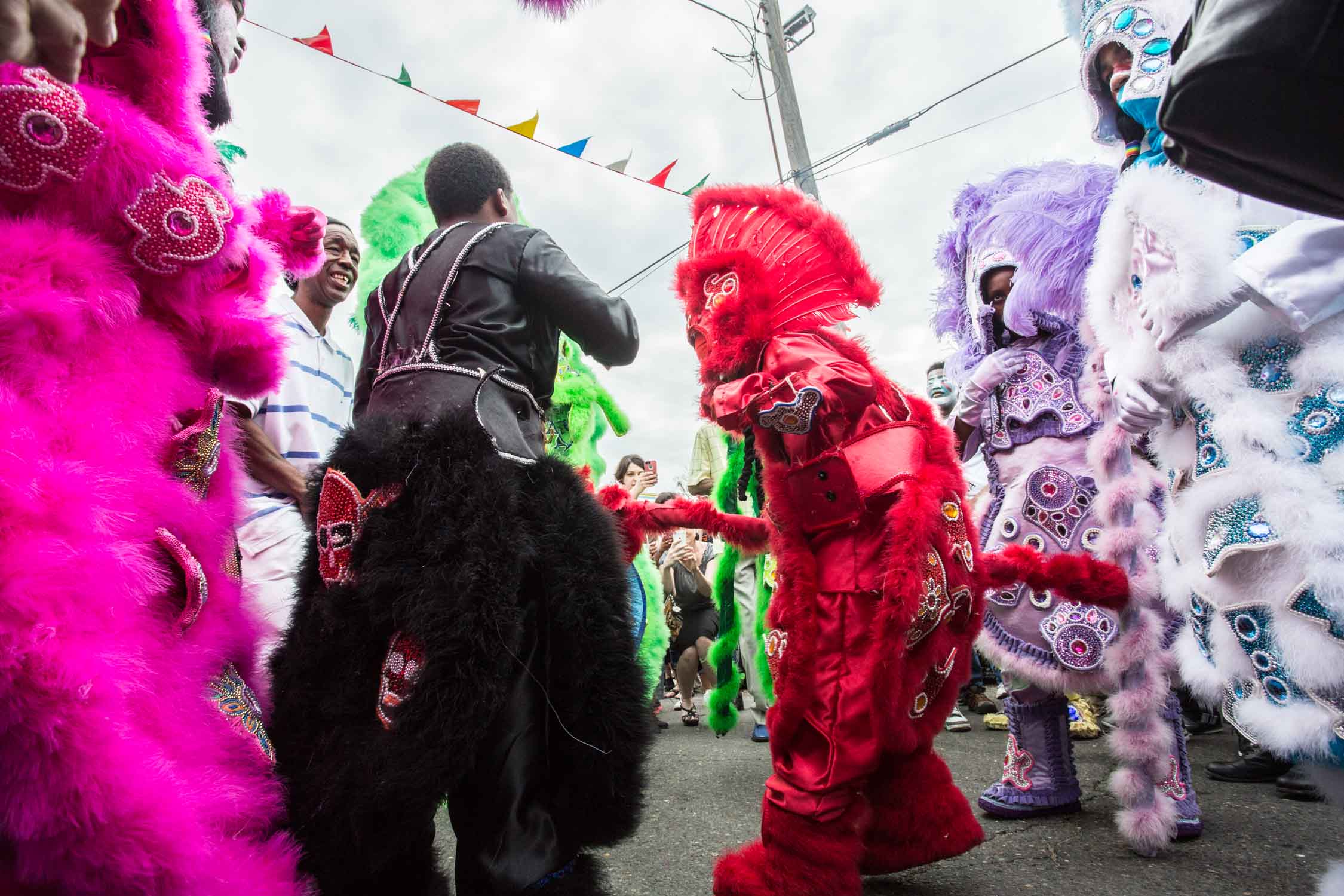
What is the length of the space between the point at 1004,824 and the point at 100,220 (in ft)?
9.58

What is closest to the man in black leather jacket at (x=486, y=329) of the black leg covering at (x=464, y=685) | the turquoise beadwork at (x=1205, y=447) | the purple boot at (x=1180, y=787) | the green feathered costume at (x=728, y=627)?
the black leg covering at (x=464, y=685)

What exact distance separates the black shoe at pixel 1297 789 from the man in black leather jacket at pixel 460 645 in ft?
8.64

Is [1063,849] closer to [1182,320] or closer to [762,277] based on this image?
[1182,320]

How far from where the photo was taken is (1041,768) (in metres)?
2.63

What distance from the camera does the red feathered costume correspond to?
183 centimetres

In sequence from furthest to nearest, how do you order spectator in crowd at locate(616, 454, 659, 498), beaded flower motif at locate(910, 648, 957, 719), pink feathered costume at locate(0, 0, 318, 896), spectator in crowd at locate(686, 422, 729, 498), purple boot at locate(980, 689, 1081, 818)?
spectator in crowd at locate(686, 422, 729, 498) < spectator in crowd at locate(616, 454, 659, 498) < purple boot at locate(980, 689, 1081, 818) < beaded flower motif at locate(910, 648, 957, 719) < pink feathered costume at locate(0, 0, 318, 896)

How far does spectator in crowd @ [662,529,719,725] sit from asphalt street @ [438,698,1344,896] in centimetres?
256

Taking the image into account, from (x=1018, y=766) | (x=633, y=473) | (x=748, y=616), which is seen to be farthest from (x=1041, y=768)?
(x=633, y=473)

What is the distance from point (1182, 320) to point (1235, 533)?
1.48 ft

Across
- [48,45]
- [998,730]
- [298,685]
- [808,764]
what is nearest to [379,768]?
[298,685]

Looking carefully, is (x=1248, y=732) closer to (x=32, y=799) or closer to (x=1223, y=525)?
(x=1223, y=525)

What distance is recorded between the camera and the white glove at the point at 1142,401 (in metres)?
1.81

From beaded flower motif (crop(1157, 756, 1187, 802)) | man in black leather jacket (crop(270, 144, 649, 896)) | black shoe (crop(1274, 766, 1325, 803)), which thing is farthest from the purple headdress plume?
black shoe (crop(1274, 766, 1325, 803))

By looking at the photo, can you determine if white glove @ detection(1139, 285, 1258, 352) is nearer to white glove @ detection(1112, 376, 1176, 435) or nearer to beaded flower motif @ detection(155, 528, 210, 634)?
white glove @ detection(1112, 376, 1176, 435)
